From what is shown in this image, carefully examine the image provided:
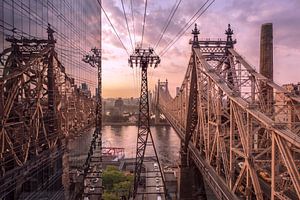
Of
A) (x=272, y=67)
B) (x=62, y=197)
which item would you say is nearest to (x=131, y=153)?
(x=272, y=67)

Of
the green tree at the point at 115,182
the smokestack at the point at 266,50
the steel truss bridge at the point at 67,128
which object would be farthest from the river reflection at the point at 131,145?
the smokestack at the point at 266,50

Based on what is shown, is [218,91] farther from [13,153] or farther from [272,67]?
[272,67]

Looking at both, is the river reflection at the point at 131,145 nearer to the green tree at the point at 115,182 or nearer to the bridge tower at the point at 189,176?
the bridge tower at the point at 189,176

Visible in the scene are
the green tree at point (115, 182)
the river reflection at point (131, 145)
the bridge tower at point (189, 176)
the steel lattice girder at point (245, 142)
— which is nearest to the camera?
the steel lattice girder at point (245, 142)

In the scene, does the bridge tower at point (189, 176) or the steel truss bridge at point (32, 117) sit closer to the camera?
the steel truss bridge at point (32, 117)

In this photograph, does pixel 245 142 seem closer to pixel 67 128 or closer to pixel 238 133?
pixel 238 133

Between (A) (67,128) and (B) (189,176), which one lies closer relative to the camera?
(A) (67,128)

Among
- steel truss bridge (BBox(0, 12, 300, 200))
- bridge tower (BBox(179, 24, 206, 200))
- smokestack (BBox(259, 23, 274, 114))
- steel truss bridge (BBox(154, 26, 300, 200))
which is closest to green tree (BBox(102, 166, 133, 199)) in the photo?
steel truss bridge (BBox(154, 26, 300, 200))

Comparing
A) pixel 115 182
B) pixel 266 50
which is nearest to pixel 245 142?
pixel 266 50

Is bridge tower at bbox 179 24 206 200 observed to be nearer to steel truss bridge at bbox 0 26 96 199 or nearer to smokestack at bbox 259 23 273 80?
steel truss bridge at bbox 0 26 96 199
